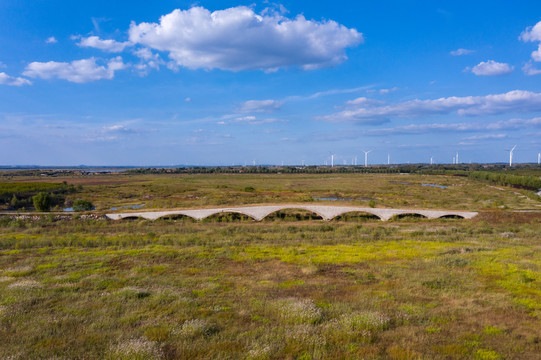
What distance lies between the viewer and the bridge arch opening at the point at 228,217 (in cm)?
4531

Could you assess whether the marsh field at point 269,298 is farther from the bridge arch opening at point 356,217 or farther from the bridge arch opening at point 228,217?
the bridge arch opening at point 356,217

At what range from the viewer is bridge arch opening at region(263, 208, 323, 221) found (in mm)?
47775

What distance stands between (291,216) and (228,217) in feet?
33.4

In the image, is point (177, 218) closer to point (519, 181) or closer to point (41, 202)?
point (41, 202)

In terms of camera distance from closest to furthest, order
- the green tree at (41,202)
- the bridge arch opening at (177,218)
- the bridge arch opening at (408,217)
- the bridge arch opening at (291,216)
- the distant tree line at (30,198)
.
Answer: the bridge arch opening at (408,217) < the bridge arch opening at (177,218) < the bridge arch opening at (291,216) < the green tree at (41,202) < the distant tree line at (30,198)

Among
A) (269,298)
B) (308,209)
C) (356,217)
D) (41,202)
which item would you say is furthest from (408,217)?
(41,202)

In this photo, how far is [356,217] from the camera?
47500 mm

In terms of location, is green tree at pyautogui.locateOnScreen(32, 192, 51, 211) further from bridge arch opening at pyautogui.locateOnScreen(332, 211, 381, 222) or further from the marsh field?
bridge arch opening at pyautogui.locateOnScreen(332, 211, 381, 222)

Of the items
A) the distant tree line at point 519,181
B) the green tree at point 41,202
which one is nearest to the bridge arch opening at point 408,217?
the green tree at point 41,202

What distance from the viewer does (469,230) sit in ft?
116

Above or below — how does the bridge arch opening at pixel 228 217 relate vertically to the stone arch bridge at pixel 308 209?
below

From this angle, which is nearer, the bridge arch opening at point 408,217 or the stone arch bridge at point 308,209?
the bridge arch opening at point 408,217

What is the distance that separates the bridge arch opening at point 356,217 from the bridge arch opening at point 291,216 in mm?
3258

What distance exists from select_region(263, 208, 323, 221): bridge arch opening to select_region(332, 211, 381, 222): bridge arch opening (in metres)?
3.26
